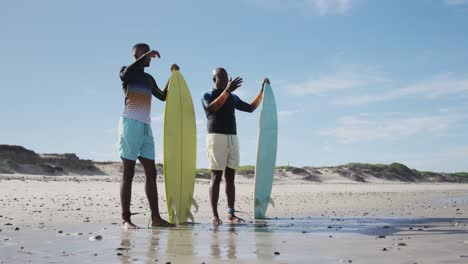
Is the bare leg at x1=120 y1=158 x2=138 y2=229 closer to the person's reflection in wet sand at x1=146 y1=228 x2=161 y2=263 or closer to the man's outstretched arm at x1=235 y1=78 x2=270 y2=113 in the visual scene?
the person's reflection in wet sand at x1=146 y1=228 x2=161 y2=263

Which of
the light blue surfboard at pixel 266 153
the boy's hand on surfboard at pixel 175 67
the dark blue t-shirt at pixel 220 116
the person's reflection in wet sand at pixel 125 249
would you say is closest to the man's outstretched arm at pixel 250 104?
the light blue surfboard at pixel 266 153

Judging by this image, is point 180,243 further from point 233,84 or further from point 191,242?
point 233,84

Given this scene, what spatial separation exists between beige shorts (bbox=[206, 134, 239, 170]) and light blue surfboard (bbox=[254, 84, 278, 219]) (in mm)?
979

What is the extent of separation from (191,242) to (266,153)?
11.4 feet

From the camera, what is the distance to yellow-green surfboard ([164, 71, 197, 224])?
22.6 feet

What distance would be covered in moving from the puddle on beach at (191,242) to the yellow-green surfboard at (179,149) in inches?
21.0

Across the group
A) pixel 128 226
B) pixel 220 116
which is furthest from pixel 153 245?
pixel 220 116

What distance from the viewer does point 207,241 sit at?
4730 mm

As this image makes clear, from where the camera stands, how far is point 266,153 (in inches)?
314

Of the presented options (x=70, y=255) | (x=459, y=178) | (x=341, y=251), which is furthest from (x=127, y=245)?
(x=459, y=178)

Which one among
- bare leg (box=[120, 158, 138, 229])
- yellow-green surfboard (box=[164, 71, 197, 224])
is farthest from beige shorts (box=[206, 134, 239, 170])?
bare leg (box=[120, 158, 138, 229])

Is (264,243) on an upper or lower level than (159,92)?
lower

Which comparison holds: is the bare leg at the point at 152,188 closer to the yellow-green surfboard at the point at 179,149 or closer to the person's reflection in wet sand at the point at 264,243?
the yellow-green surfboard at the point at 179,149

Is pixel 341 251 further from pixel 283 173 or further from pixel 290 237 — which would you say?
pixel 283 173
